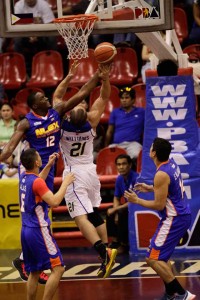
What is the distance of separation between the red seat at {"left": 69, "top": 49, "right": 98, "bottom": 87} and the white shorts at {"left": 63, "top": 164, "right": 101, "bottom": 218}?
521 centimetres

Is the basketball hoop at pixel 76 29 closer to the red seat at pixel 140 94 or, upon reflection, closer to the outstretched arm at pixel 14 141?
the outstretched arm at pixel 14 141

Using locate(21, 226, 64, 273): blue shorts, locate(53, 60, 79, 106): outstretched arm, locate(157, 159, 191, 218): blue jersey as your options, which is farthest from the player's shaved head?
locate(21, 226, 64, 273): blue shorts

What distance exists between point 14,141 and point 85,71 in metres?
6.22

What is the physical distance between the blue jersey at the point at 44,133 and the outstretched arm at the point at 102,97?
1.51 feet

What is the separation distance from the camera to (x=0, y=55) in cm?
1773

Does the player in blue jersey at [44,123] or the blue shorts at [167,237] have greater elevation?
the player in blue jersey at [44,123]

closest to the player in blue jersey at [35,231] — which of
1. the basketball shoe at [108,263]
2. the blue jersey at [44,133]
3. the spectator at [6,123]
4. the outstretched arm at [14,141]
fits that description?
the outstretched arm at [14,141]

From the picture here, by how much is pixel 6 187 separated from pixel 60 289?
2.82 metres

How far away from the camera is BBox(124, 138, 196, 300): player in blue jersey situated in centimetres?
1048

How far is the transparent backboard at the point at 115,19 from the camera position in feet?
37.1

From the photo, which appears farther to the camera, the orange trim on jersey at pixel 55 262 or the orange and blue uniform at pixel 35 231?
the orange trim on jersey at pixel 55 262

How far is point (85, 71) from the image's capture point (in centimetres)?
1708

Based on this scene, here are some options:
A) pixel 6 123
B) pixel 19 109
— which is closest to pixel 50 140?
pixel 6 123

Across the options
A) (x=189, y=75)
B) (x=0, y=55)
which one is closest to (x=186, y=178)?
(x=189, y=75)
